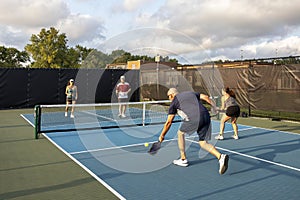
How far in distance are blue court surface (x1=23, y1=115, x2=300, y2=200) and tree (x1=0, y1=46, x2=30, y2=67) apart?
39.3 m

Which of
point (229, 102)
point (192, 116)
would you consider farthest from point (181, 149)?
point (229, 102)

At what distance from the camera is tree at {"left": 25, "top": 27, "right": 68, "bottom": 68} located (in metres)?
30.2

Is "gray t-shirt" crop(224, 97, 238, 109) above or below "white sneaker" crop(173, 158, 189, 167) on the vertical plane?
above

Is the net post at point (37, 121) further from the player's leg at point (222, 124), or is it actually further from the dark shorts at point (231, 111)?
the dark shorts at point (231, 111)

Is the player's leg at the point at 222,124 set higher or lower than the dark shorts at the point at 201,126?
lower

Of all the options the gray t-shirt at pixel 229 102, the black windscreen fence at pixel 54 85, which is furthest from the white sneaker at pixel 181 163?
the black windscreen fence at pixel 54 85

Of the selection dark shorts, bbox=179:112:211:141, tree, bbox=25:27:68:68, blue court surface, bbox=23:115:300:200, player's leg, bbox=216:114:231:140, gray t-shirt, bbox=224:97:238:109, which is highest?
tree, bbox=25:27:68:68

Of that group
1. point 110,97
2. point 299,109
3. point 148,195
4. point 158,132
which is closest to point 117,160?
point 148,195

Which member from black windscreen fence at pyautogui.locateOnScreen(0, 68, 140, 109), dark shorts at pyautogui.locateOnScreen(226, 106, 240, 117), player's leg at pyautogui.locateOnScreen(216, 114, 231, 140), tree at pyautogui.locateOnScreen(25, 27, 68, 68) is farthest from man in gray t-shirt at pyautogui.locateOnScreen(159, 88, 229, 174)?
tree at pyautogui.locateOnScreen(25, 27, 68, 68)

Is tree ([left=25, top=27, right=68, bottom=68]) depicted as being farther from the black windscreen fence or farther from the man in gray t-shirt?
the man in gray t-shirt

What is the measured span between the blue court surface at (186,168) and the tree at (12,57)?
39272 millimetres

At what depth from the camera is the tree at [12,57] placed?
4278 centimetres

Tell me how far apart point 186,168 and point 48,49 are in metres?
28.3

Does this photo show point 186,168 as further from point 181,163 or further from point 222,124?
point 222,124
